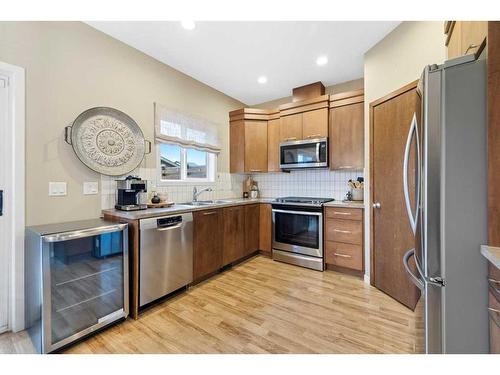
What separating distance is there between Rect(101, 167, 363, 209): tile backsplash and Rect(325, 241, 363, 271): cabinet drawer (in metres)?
0.85

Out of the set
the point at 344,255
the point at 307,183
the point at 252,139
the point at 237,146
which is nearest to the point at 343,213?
the point at 344,255

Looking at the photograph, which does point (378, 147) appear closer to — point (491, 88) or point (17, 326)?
point (491, 88)

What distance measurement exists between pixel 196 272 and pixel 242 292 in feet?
1.85

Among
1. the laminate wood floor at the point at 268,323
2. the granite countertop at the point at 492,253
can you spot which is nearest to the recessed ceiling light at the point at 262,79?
the laminate wood floor at the point at 268,323

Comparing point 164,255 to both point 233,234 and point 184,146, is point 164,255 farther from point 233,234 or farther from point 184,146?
point 184,146

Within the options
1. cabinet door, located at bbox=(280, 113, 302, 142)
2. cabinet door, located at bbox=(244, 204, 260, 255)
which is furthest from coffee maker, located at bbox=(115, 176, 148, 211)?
cabinet door, located at bbox=(280, 113, 302, 142)

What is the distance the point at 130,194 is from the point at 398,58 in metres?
3.04

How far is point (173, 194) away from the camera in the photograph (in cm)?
291

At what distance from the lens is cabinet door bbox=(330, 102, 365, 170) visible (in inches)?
111

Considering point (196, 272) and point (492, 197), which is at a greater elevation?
point (492, 197)

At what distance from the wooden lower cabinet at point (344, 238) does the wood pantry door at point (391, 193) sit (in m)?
0.22

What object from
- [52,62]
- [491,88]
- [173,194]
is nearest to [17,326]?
[173,194]

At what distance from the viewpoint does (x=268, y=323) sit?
1.81 metres
